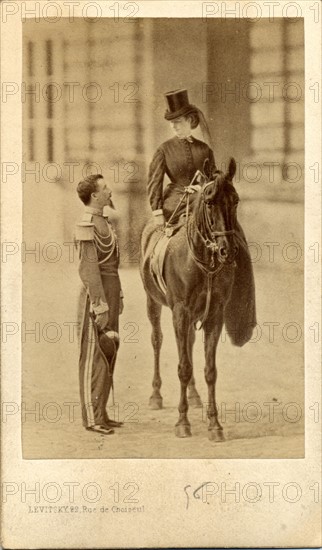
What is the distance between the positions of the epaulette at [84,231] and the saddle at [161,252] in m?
0.24

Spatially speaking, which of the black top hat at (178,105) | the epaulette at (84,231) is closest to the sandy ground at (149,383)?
the epaulette at (84,231)

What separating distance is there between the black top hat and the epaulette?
0.49 metres

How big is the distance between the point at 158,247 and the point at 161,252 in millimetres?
21

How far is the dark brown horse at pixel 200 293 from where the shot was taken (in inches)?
85.7

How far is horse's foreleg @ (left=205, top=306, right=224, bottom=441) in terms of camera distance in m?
2.18

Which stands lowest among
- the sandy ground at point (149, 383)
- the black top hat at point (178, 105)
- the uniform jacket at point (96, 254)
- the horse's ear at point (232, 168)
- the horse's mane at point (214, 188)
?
the sandy ground at point (149, 383)

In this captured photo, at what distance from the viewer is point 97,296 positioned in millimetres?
2197

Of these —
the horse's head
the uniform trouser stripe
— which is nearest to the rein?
the horse's head

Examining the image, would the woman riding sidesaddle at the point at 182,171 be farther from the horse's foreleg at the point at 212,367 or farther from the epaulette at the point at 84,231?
the epaulette at the point at 84,231

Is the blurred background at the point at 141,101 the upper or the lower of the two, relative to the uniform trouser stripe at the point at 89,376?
upper

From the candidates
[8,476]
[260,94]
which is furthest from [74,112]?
[8,476]

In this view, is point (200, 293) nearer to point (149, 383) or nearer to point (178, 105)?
point (149, 383)

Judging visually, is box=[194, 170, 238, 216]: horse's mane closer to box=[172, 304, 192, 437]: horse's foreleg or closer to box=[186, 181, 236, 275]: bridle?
box=[186, 181, 236, 275]: bridle

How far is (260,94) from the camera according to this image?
2201mm
